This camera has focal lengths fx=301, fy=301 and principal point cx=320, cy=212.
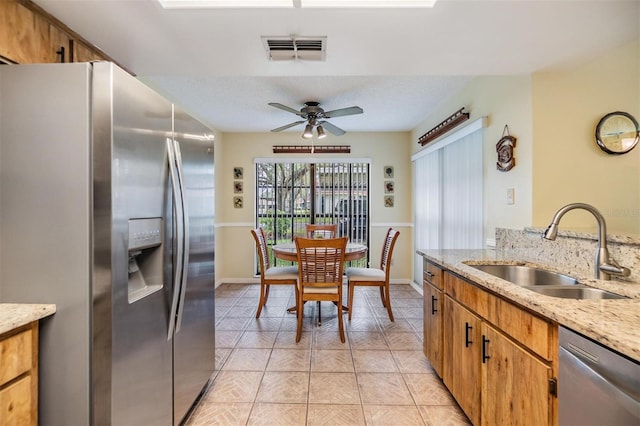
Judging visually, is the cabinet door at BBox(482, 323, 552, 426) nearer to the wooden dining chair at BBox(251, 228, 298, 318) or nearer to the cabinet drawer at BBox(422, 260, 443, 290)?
the cabinet drawer at BBox(422, 260, 443, 290)

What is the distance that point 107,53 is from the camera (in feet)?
6.15

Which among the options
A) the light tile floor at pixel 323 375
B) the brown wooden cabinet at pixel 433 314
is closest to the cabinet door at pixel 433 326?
the brown wooden cabinet at pixel 433 314

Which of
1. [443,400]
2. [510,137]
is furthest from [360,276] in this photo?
[510,137]

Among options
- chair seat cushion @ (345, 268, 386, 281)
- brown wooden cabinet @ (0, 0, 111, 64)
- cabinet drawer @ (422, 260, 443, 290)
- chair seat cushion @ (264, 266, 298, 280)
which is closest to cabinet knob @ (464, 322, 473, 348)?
cabinet drawer @ (422, 260, 443, 290)

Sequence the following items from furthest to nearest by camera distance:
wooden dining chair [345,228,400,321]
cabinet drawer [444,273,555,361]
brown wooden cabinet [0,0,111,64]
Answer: wooden dining chair [345,228,400,321], brown wooden cabinet [0,0,111,64], cabinet drawer [444,273,555,361]

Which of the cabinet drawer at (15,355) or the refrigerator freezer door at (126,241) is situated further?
the refrigerator freezer door at (126,241)

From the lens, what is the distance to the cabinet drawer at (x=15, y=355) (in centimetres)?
99

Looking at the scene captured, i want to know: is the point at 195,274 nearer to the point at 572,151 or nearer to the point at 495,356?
the point at 495,356

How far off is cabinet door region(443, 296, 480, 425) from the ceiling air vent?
1.73 metres

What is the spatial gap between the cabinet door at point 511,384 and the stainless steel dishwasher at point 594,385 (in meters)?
0.09

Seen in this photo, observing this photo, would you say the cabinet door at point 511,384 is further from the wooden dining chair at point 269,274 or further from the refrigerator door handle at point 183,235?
the wooden dining chair at point 269,274

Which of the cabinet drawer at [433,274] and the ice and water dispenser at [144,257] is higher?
the ice and water dispenser at [144,257]

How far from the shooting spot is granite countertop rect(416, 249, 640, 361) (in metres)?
0.84

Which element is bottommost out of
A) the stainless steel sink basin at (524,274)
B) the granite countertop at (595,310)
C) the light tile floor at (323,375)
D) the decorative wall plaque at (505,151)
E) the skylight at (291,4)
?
the light tile floor at (323,375)
